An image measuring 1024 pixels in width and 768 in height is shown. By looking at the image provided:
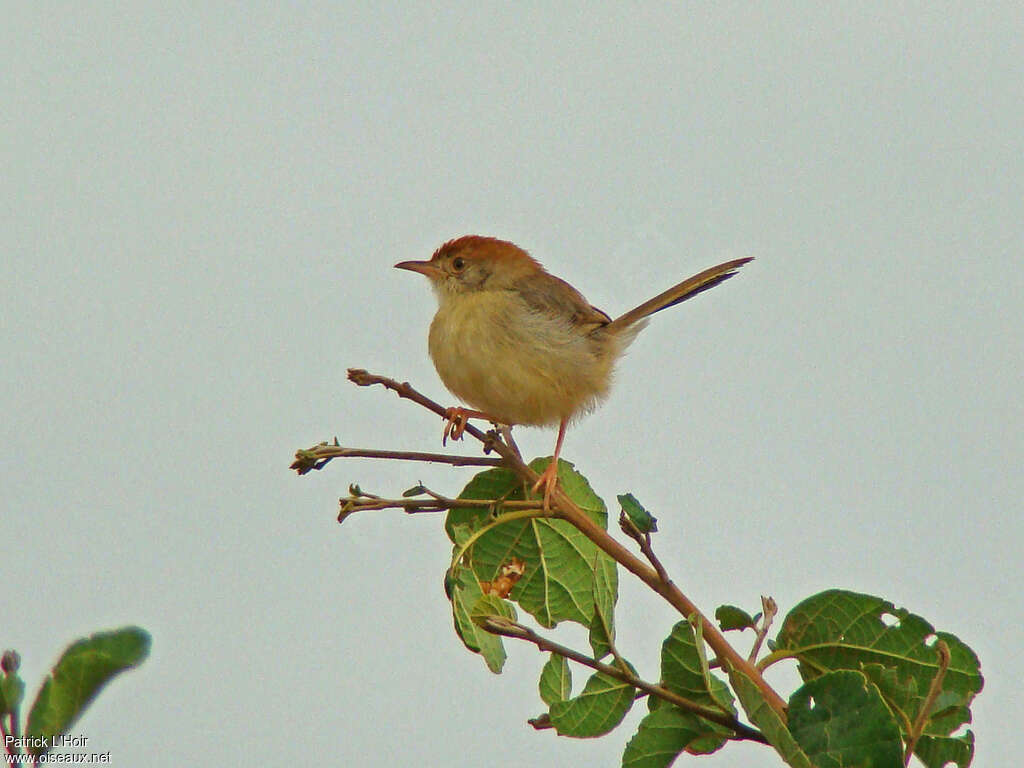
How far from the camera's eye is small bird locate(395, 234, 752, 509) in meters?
5.56

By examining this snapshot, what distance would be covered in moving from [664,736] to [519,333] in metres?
3.50

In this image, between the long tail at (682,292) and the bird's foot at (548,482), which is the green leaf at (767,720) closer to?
the bird's foot at (548,482)

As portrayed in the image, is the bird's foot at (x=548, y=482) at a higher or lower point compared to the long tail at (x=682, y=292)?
lower

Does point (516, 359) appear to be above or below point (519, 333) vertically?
below

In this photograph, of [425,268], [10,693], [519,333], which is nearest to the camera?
[10,693]

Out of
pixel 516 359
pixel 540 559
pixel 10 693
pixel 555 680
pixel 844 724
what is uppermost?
pixel 516 359

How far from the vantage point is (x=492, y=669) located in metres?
2.71

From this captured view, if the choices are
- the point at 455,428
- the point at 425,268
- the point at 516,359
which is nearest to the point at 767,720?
the point at 455,428

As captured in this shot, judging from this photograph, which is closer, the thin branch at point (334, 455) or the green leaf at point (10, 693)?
the green leaf at point (10, 693)

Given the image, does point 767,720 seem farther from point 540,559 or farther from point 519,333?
point 519,333

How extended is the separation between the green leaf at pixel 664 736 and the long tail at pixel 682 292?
3.72m

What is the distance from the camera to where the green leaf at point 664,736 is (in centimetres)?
248

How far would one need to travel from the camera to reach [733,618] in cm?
277

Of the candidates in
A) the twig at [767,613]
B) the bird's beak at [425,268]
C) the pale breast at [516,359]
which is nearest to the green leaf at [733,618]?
the twig at [767,613]
